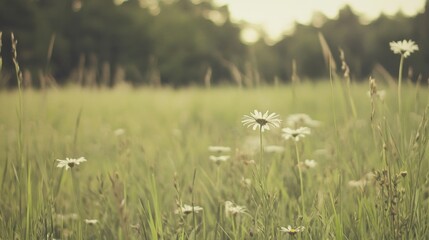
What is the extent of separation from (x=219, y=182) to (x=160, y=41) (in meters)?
27.4

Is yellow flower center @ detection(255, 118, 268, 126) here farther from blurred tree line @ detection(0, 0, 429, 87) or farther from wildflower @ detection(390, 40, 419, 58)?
blurred tree line @ detection(0, 0, 429, 87)

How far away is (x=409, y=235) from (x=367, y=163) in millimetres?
776

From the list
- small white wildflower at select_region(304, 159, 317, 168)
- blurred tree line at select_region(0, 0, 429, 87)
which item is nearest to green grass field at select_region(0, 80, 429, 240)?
small white wildflower at select_region(304, 159, 317, 168)

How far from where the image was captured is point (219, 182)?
1498 mm

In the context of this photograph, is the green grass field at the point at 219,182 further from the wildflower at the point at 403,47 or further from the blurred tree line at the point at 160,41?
the blurred tree line at the point at 160,41

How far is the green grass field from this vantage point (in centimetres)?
104

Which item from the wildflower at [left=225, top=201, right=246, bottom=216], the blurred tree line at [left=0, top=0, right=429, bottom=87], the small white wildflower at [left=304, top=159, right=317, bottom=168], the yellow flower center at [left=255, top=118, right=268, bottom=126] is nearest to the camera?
the yellow flower center at [left=255, top=118, right=268, bottom=126]

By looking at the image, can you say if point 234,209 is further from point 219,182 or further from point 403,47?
point 403,47

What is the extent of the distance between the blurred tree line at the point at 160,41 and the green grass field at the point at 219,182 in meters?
18.2

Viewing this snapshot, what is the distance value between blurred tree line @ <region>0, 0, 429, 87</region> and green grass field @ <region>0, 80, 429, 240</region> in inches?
717

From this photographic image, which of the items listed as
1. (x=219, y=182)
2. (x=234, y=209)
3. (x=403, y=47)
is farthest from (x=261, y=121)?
(x=219, y=182)

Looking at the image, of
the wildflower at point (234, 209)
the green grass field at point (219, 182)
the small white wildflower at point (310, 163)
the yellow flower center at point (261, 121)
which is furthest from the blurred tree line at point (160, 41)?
the yellow flower center at point (261, 121)

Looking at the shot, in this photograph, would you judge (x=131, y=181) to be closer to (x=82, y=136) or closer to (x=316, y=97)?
(x=82, y=136)

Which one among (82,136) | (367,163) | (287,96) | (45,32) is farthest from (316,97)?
(45,32)
